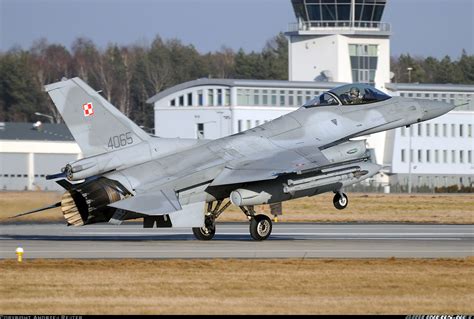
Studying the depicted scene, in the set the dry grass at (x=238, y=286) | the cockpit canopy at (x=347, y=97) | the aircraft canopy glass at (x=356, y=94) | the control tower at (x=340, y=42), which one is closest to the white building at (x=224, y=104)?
the control tower at (x=340, y=42)

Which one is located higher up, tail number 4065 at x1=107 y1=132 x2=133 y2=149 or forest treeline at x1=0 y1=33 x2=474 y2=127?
forest treeline at x1=0 y1=33 x2=474 y2=127

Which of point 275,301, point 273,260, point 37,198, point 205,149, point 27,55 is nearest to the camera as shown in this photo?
point 275,301

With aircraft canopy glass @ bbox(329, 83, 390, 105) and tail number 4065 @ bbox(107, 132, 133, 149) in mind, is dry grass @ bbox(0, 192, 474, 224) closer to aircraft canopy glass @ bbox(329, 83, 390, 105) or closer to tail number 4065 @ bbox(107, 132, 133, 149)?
tail number 4065 @ bbox(107, 132, 133, 149)

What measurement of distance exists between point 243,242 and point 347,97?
462 cm

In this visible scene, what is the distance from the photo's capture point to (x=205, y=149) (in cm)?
2467

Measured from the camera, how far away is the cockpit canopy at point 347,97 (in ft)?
87.2

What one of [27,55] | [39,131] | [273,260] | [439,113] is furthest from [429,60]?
[273,260]

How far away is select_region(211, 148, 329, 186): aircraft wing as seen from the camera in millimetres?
23859

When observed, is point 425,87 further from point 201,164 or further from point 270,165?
point 201,164

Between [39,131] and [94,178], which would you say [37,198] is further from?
[39,131]

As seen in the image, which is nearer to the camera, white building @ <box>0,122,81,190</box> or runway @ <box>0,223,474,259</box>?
runway @ <box>0,223,474,259</box>

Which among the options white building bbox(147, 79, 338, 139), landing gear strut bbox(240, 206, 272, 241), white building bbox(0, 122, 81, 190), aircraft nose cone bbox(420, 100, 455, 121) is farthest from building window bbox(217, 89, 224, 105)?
landing gear strut bbox(240, 206, 272, 241)

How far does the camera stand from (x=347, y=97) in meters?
26.7

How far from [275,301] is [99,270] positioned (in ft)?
14.8
